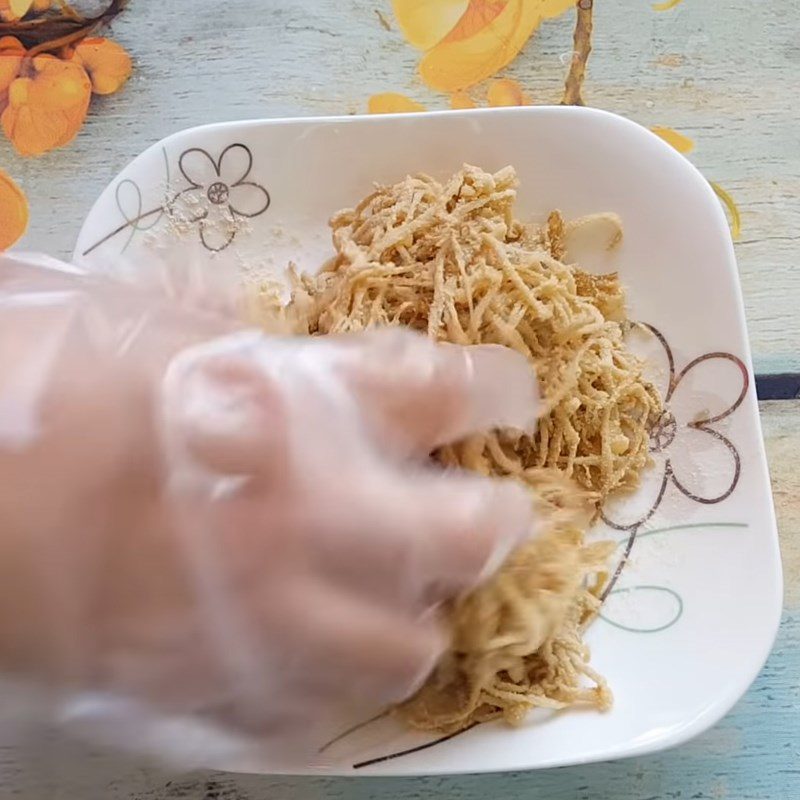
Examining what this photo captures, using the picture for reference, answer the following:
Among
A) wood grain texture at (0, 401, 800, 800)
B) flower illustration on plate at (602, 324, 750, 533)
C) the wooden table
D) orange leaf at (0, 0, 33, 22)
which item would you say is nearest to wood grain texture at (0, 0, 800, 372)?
the wooden table

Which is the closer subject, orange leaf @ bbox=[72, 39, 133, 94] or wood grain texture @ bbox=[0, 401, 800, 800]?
wood grain texture @ bbox=[0, 401, 800, 800]

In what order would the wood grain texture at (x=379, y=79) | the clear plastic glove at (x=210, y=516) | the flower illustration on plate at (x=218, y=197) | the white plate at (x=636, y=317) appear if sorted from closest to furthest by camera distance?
A: 1. the clear plastic glove at (x=210, y=516)
2. the white plate at (x=636, y=317)
3. the flower illustration on plate at (x=218, y=197)
4. the wood grain texture at (x=379, y=79)

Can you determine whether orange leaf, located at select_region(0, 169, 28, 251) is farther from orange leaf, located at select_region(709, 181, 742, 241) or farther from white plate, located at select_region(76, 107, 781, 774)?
orange leaf, located at select_region(709, 181, 742, 241)

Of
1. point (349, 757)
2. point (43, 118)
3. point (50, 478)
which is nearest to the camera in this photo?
point (50, 478)

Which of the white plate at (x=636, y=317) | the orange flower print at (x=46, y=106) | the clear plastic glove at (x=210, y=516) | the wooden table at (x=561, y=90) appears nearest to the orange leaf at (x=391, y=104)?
the wooden table at (x=561, y=90)

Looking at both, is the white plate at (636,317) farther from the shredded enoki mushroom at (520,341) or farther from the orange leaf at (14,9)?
the orange leaf at (14,9)

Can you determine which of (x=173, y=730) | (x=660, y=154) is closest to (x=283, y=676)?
(x=173, y=730)

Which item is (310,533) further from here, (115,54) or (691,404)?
(115,54)
